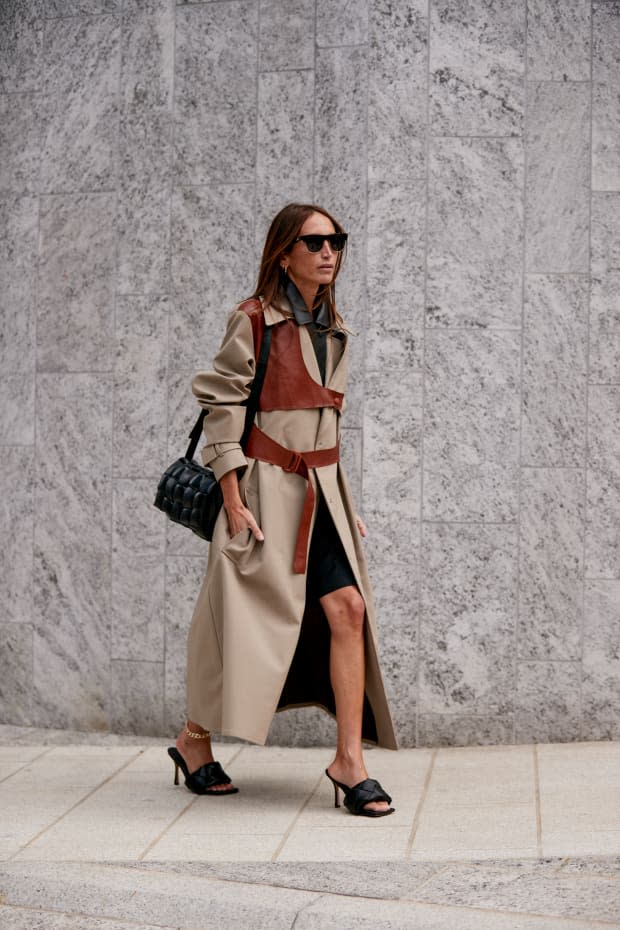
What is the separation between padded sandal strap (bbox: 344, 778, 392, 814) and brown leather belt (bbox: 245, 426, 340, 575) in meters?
0.81

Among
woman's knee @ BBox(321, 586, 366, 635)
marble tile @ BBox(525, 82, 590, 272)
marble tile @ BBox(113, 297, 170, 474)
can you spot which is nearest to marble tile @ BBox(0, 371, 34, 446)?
marble tile @ BBox(113, 297, 170, 474)

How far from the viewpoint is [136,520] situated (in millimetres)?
6461

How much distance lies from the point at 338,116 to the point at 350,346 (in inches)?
42.5

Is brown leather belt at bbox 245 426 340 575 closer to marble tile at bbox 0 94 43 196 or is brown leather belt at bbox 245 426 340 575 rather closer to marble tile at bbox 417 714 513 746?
marble tile at bbox 417 714 513 746

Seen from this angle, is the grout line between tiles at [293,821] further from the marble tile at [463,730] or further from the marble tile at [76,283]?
the marble tile at [76,283]

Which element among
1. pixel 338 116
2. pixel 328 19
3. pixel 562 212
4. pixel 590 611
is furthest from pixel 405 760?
pixel 328 19

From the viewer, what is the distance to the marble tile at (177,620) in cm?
639

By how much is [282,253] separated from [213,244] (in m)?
1.41

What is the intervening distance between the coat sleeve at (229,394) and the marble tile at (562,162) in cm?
189

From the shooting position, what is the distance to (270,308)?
4.99m

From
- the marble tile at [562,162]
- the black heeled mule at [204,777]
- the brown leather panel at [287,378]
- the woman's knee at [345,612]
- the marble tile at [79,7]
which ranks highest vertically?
the marble tile at [79,7]

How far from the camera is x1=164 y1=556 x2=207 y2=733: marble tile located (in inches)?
251

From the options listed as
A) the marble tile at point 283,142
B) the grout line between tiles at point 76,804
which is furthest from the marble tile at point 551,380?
the grout line between tiles at point 76,804

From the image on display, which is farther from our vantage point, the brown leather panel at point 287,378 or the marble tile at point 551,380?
the marble tile at point 551,380
